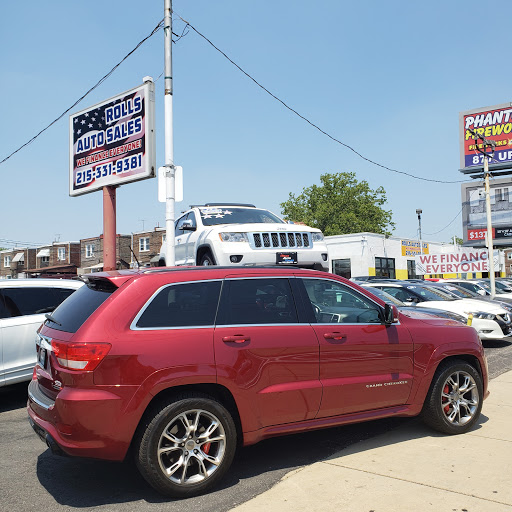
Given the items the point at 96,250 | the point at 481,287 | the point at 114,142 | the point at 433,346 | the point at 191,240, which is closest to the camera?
the point at 433,346

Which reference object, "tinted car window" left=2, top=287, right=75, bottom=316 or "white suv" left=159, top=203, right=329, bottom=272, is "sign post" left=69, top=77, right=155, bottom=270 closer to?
"white suv" left=159, top=203, right=329, bottom=272

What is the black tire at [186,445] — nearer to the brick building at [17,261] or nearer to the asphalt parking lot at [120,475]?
the asphalt parking lot at [120,475]

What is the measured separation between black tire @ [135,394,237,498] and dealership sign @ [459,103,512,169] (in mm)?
44140

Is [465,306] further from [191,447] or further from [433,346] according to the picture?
[191,447]

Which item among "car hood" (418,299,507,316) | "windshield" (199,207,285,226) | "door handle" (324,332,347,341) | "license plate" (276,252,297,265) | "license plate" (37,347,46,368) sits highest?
"windshield" (199,207,285,226)

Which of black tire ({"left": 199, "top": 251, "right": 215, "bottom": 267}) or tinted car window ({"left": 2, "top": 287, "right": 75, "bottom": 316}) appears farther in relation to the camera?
black tire ({"left": 199, "top": 251, "right": 215, "bottom": 267})

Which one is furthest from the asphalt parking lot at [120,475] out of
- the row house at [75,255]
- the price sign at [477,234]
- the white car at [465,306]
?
the row house at [75,255]

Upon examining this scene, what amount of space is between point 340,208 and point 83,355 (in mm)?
61292

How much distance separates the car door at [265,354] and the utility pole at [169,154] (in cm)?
544

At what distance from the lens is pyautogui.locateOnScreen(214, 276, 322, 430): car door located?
4020 millimetres

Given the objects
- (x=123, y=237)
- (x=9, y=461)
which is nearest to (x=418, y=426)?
(x=9, y=461)

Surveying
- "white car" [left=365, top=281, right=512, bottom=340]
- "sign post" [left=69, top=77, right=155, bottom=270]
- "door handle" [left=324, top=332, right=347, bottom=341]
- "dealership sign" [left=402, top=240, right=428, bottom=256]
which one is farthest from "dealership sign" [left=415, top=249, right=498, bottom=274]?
"door handle" [left=324, top=332, right=347, bottom=341]

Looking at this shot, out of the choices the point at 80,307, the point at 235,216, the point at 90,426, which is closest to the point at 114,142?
the point at 235,216

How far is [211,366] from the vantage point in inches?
153
